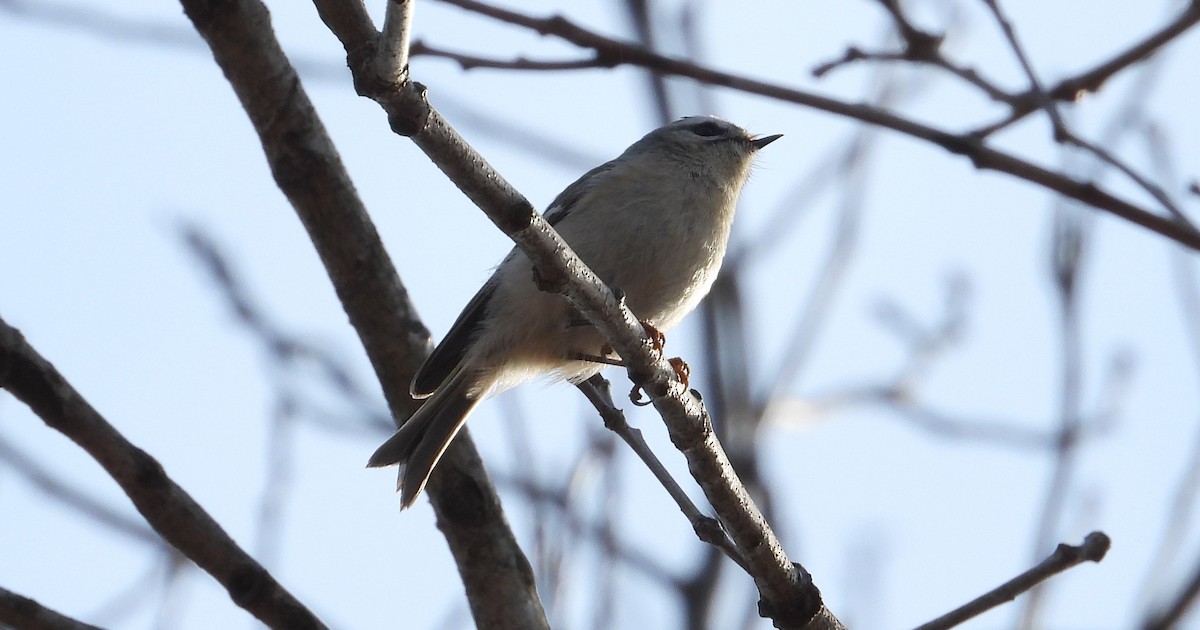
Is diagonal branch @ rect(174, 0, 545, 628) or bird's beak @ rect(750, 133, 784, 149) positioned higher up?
bird's beak @ rect(750, 133, 784, 149)

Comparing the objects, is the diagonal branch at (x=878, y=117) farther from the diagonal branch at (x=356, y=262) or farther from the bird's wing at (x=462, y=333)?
the bird's wing at (x=462, y=333)

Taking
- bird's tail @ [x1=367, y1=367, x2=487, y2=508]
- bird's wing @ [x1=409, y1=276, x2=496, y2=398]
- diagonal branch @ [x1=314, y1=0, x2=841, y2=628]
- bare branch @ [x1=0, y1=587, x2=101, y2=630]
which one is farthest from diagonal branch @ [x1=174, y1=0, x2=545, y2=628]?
bare branch @ [x1=0, y1=587, x2=101, y2=630]

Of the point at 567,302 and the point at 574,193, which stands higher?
the point at 574,193

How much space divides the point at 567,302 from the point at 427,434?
1.95 feet

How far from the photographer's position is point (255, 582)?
2588mm

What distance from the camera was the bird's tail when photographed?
3564mm

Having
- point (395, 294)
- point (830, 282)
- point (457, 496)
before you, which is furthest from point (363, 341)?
point (830, 282)

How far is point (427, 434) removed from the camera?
3.74 m

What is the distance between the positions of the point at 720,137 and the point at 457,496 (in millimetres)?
2181

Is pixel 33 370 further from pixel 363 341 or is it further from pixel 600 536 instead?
pixel 600 536

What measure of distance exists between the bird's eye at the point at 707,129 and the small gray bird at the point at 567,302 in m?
0.63

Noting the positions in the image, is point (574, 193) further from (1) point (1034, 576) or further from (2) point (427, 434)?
(1) point (1034, 576)

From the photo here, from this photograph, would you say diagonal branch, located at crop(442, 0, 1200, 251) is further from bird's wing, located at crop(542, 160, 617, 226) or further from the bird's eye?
the bird's eye

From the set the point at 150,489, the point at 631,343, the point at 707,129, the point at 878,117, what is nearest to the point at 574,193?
the point at 707,129
